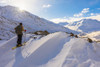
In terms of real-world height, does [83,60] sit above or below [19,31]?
below

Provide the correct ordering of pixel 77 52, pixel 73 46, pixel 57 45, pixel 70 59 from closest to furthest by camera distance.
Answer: pixel 70 59, pixel 77 52, pixel 73 46, pixel 57 45

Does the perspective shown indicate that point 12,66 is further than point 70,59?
Yes

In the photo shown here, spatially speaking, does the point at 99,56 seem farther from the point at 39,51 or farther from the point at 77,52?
the point at 39,51

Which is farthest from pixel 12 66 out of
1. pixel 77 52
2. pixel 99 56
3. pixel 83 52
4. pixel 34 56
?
pixel 99 56

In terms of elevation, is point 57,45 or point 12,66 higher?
point 57,45

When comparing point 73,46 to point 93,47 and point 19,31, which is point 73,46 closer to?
point 93,47

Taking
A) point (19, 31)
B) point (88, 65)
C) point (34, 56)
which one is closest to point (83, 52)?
point (88, 65)

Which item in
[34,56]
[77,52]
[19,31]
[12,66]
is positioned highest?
[19,31]

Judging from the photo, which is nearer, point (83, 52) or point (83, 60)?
point (83, 60)

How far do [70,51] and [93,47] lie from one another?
2134 mm

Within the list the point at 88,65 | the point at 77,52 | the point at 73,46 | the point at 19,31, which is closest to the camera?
the point at 88,65

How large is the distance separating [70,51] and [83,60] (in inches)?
40.6

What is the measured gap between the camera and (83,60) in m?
5.23

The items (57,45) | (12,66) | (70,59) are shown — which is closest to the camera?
(70,59)
